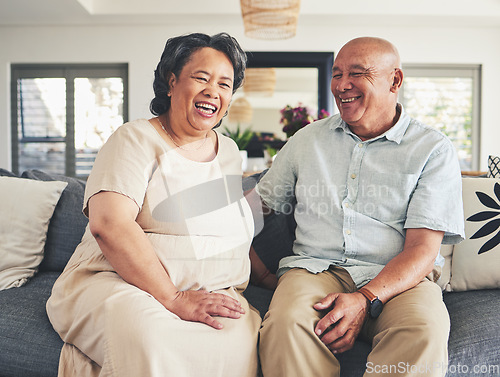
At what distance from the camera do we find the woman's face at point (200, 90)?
1492mm

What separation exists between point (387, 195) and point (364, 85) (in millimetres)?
394

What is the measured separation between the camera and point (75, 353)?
49.9 inches

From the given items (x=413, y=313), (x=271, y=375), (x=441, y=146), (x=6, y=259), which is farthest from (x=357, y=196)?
(x=6, y=259)

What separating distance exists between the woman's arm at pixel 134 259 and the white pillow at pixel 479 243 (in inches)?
34.7

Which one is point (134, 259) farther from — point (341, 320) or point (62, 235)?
point (62, 235)

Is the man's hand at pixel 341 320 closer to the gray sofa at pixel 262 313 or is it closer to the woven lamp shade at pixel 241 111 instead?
the gray sofa at pixel 262 313

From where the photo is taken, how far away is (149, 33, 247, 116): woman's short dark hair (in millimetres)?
1498

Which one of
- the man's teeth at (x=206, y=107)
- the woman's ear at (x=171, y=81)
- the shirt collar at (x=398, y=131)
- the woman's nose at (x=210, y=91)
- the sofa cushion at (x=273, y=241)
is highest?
the woman's ear at (x=171, y=81)

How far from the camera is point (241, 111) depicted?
5.61 meters

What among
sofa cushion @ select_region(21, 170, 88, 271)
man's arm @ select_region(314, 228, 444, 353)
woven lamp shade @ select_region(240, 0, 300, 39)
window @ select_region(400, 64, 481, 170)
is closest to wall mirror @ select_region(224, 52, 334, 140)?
window @ select_region(400, 64, 481, 170)

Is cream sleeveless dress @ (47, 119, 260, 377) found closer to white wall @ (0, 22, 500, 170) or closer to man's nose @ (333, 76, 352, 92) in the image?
man's nose @ (333, 76, 352, 92)

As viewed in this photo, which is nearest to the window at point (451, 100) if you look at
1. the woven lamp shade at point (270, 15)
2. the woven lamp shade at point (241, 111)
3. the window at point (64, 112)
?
the woven lamp shade at point (241, 111)

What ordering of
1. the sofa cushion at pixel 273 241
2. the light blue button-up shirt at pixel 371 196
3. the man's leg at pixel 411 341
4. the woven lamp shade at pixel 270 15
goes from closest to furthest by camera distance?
the man's leg at pixel 411 341, the light blue button-up shirt at pixel 371 196, the sofa cushion at pixel 273 241, the woven lamp shade at pixel 270 15

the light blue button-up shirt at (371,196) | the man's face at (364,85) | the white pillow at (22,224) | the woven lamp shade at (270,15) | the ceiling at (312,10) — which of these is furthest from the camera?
the ceiling at (312,10)
